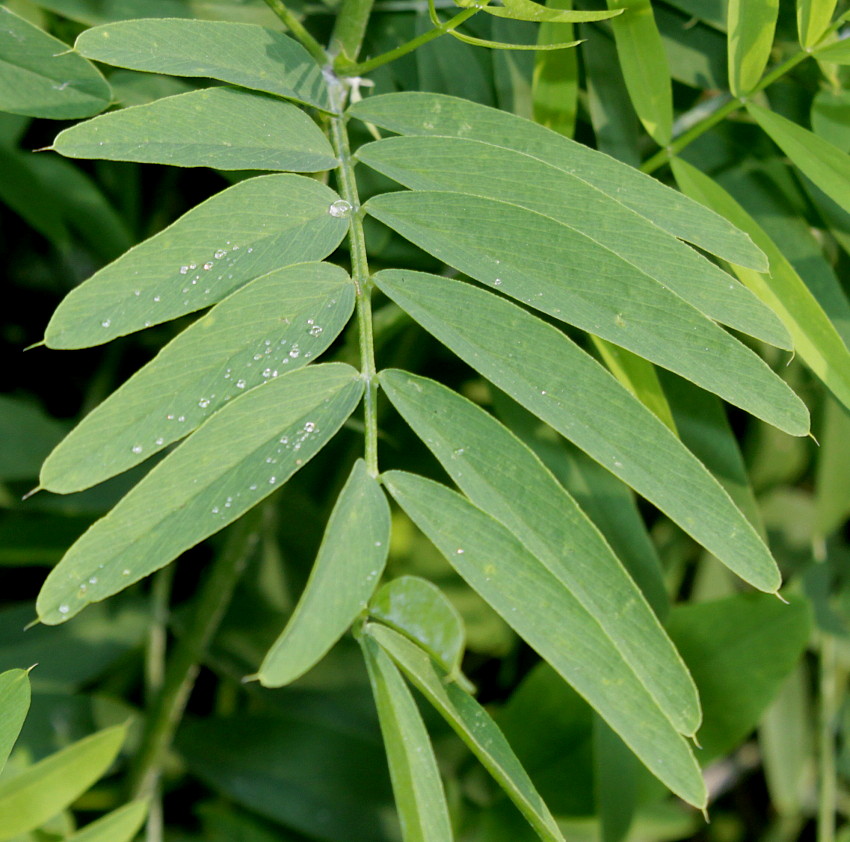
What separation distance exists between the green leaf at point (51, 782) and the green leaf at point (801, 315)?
541 millimetres

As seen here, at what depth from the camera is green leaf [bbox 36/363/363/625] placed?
402mm

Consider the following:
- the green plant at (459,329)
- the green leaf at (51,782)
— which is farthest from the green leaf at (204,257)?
the green leaf at (51,782)

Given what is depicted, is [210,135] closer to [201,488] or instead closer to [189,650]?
[201,488]

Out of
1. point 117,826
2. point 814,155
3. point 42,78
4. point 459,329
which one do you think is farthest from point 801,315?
point 117,826

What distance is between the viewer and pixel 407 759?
44cm

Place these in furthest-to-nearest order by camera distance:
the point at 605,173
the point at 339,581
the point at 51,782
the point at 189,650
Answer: the point at 189,650 < the point at 51,782 < the point at 605,173 < the point at 339,581

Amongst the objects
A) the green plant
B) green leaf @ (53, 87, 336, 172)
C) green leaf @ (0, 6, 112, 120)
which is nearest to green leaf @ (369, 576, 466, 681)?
the green plant

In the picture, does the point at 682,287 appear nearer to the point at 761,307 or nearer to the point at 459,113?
the point at 761,307

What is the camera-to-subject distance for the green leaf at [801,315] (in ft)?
1.72

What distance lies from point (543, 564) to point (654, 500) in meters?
0.07

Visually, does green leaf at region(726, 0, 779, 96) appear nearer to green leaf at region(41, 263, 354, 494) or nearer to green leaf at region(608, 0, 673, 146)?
green leaf at region(608, 0, 673, 146)

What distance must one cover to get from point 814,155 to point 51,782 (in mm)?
671

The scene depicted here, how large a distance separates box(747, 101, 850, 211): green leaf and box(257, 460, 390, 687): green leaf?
35 cm

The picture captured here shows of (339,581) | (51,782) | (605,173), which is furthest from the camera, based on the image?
(51,782)
